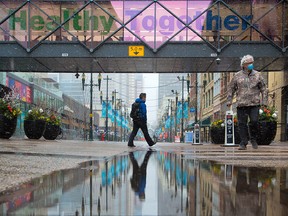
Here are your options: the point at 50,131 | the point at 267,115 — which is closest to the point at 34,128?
the point at 50,131

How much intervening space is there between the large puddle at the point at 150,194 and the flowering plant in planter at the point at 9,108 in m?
13.0

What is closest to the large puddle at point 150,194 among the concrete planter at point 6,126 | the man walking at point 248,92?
the man walking at point 248,92

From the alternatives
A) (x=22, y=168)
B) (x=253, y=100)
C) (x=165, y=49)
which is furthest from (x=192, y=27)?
(x=22, y=168)

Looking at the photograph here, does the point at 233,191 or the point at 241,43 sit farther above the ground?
the point at 241,43

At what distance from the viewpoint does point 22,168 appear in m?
4.89

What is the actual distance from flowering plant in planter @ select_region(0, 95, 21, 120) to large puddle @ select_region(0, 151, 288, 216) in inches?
514

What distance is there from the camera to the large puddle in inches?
98.7

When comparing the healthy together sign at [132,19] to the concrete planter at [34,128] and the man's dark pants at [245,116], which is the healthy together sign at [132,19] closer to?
the concrete planter at [34,128]

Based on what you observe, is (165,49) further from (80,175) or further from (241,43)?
(80,175)

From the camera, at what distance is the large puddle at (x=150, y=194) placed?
8.23 ft

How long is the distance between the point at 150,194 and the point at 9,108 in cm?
1471

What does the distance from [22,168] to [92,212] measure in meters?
2.72

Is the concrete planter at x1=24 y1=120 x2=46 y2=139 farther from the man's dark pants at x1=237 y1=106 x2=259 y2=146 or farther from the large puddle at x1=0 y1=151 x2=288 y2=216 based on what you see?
the large puddle at x1=0 y1=151 x2=288 y2=216

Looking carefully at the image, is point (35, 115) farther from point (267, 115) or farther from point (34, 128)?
point (267, 115)
